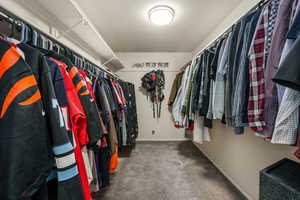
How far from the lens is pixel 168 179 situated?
5.13 feet

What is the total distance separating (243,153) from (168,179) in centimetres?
91

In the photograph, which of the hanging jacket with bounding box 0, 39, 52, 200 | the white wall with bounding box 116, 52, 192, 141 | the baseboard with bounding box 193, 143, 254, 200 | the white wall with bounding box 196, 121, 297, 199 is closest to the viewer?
the hanging jacket with bounding box 0, 39, 52, 200

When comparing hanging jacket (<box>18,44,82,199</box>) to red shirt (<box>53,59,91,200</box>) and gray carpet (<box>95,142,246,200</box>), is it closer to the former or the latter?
red shirt (<box>53,59,91,200</box>)

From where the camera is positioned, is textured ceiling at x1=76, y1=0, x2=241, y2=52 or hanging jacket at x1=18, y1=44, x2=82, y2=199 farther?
textured ceiling at x1=76, y1=0, x2=241, y2=52

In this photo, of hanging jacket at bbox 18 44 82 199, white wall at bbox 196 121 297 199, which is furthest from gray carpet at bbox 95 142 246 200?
hanging jacket at bbox 18 44 82 199

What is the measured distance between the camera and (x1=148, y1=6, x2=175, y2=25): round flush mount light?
1523 millimetres

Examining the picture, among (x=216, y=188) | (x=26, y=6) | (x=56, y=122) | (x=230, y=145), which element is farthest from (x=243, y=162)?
(x=26, y=6)

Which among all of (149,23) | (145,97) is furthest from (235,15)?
(145,97)

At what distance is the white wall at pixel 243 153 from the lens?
1.06 meters

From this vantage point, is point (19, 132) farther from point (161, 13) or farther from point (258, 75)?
point (161, 13)

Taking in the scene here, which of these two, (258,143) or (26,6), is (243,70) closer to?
(258,143)

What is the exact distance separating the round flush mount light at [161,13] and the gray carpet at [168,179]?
6.70 ft

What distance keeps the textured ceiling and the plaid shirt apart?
1071 millimetres

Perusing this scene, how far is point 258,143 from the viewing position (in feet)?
3.78
